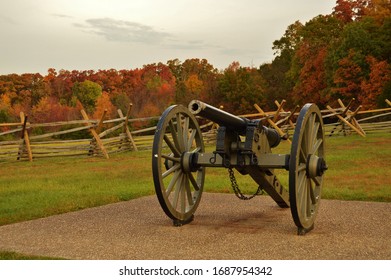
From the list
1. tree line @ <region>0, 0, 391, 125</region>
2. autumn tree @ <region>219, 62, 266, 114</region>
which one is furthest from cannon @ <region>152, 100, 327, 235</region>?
autumn tree @ <region>219, 62, 266, 114</region>

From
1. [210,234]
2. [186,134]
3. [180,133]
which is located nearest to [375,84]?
[186,134]

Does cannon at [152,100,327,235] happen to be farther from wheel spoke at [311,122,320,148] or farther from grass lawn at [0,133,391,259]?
grass lawn at [0,133,391,259]

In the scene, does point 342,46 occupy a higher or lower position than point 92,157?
higher

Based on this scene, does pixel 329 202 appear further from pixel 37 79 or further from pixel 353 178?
pixel 37 79

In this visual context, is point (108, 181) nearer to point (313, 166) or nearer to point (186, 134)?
point (186, 134)

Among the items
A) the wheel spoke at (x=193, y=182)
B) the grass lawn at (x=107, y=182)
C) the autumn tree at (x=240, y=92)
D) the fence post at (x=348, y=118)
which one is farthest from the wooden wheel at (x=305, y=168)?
the autumn tree at (x=240, y=92)

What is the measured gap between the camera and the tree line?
42.2 m

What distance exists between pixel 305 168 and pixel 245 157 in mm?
769

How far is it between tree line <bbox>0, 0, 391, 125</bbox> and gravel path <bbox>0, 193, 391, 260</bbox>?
30.1 metres

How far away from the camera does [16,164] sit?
21.0m

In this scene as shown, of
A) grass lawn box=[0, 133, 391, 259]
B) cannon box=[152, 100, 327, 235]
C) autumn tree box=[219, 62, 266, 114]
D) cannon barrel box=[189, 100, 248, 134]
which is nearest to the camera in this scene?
cannon barrel box=[189, 100, 248, 134]

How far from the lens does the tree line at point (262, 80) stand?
42.2 metres

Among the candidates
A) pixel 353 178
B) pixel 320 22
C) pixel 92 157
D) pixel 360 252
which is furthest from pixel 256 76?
pixel 360 252
